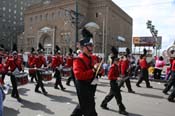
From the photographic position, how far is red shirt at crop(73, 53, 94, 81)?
4285 mm

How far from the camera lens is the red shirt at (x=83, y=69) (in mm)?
4285

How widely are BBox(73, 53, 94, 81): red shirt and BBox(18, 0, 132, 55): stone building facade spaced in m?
49.9

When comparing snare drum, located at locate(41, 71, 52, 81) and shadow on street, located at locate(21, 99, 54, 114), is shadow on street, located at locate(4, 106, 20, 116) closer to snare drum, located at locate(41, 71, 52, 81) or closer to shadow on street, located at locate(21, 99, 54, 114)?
shadow on street, located at locate(21, 99, 54, 114)

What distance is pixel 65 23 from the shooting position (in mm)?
58719

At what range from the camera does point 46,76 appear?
1038 centimetres

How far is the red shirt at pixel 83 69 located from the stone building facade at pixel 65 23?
164 feet

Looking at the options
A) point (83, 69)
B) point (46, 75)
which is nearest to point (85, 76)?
point (83, 69)

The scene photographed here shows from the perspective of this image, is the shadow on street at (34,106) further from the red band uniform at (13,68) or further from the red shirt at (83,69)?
the red shirt at (83,69)

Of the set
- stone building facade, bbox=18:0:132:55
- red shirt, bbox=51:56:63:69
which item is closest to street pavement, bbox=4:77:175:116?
red shirt, bbox=51:56:63:69

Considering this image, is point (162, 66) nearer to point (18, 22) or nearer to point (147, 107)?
point (147, 107)

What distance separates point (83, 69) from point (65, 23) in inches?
2176

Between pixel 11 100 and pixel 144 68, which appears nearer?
pixel 11 100

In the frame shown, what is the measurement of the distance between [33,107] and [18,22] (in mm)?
98195

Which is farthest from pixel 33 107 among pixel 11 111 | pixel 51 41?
pixel 51 41
